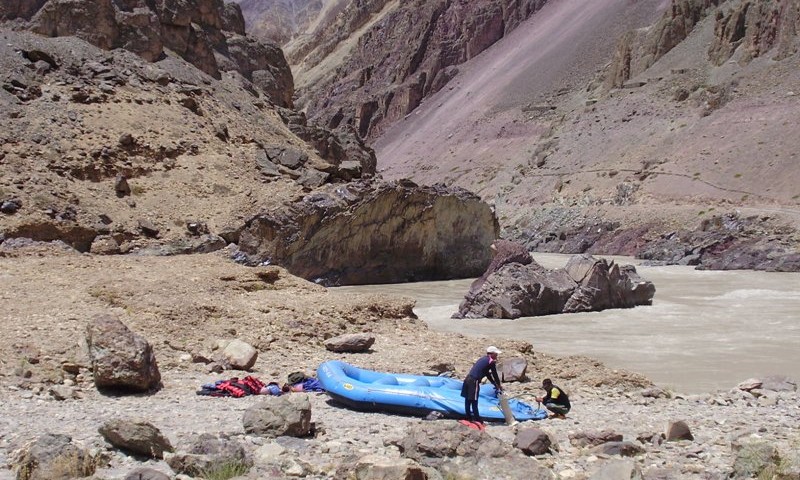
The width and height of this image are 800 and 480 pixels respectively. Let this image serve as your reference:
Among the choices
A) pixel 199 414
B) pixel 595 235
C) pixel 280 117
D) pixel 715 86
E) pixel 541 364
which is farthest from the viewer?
pixel 715 86

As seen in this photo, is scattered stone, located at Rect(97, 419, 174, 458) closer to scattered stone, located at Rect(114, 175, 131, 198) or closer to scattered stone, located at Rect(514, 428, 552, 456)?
scattered stone, located at Rect(514, 428, 552, 456)

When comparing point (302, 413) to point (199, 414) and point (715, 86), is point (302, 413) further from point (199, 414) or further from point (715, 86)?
point (715, 86)

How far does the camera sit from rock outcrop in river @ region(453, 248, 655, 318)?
1892 centimetres

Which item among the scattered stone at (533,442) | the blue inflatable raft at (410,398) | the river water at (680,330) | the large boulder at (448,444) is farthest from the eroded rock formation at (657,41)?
the large boulder at (448,444)

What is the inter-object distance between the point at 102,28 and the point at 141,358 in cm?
2385

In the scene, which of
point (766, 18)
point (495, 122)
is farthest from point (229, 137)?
point (495, 122)

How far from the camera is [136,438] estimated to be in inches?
257


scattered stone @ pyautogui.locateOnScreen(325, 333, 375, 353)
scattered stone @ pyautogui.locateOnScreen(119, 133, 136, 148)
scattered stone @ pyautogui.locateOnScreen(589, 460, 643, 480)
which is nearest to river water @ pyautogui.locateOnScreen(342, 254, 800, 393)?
scattered stone @ pyautogui.locateOnScreen(325, 333, 375, 353)

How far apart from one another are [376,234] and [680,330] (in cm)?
1193

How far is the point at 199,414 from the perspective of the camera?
8.30 metres

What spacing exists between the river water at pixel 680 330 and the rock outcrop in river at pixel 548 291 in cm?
36

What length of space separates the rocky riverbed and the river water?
191 cm

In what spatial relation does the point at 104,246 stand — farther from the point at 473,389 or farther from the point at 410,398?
the point at 473,389

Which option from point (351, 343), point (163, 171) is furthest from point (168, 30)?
point (351, 343)
